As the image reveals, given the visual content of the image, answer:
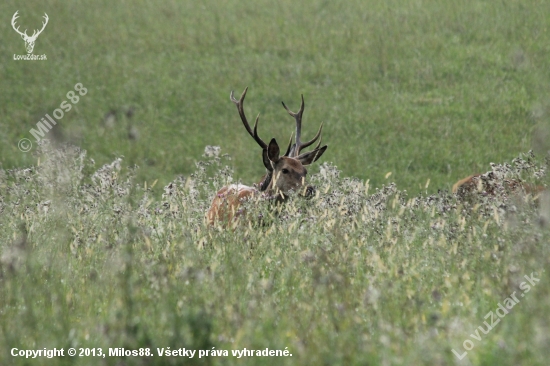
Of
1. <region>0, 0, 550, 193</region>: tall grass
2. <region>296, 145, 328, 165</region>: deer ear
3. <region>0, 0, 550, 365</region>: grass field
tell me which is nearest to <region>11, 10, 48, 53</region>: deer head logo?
<region>0, 0, 550, 193</region>: tall grass

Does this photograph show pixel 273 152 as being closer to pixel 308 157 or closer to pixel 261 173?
pixel 308 157

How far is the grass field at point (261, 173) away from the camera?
13.3ft

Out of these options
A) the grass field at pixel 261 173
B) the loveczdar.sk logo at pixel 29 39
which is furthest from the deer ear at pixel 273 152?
the loveczdar.sk logo at pixel 29 39

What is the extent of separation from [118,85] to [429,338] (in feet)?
63.2

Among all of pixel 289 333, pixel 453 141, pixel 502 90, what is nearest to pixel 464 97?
pixel 502 90

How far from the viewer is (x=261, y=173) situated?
17125 mm

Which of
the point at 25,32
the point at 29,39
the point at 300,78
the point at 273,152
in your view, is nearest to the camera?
the point at 273,152

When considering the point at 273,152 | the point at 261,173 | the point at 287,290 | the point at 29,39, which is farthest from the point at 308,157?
the point at 29,39

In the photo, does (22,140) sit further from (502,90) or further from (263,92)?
(502,90)

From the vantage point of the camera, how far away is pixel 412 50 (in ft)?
79.2

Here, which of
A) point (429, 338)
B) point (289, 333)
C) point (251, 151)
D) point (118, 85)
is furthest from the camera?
point (118, 85)

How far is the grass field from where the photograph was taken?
4.05 meters

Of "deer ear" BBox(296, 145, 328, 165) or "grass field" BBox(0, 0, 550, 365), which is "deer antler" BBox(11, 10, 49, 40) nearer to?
"grass field" BBox(0, 0, 550, 365)

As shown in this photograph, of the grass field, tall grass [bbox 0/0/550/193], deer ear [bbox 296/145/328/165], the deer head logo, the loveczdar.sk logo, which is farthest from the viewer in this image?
Result: the deer head logo
